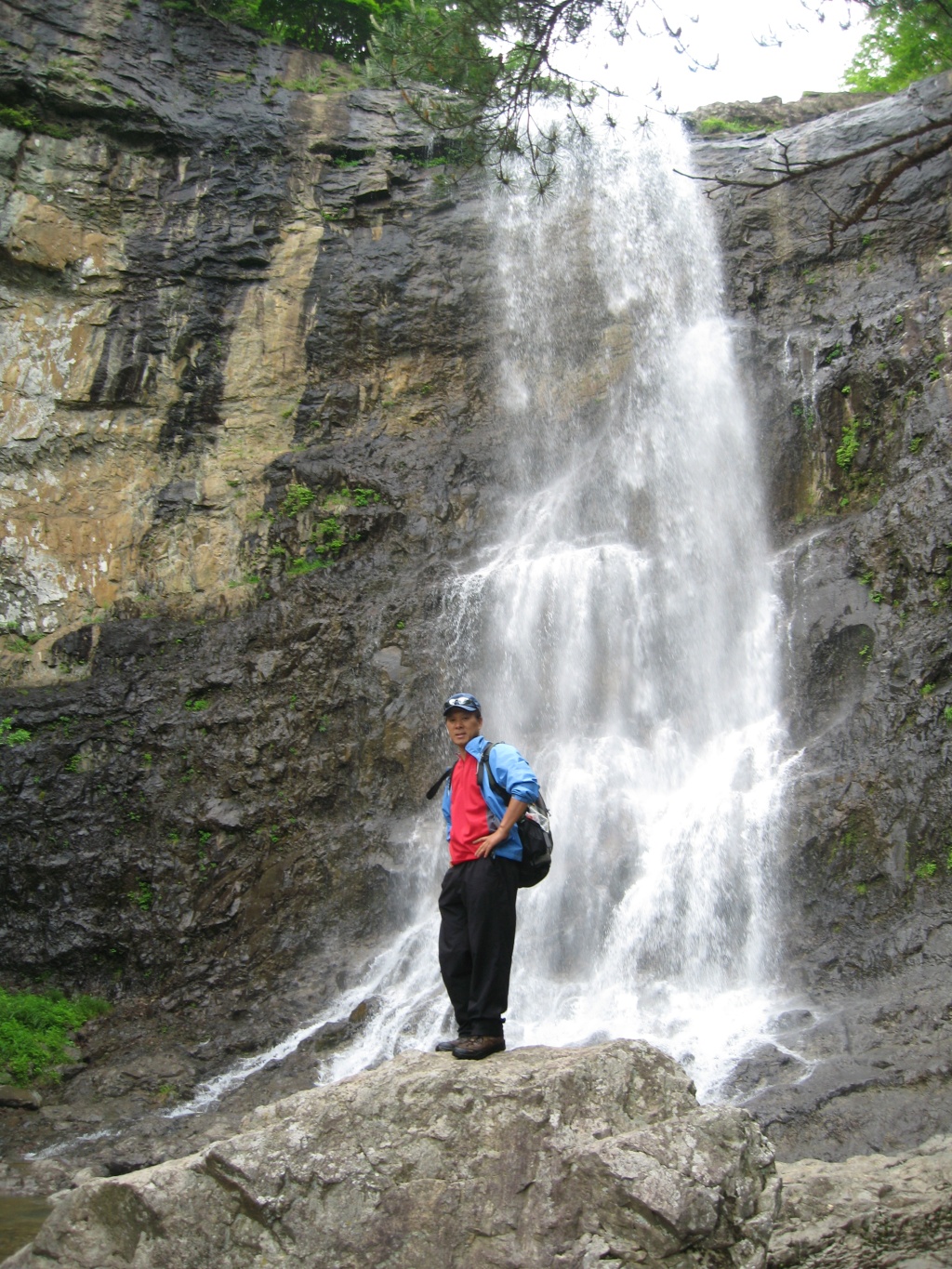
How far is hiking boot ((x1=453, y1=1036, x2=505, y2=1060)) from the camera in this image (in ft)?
11.7

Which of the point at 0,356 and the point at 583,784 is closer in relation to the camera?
the point at 583,784

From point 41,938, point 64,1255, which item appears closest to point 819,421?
point 41,938

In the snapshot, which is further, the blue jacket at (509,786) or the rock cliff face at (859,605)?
the rock cliff face at (859,605)

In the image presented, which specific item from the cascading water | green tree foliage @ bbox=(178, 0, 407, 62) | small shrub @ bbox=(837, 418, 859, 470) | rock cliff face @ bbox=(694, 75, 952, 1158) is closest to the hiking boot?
rock cliff face @ bbox=(694, 75, 952, 1158)

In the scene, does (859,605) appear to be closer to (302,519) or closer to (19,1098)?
(302,519)

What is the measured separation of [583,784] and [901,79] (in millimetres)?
14323

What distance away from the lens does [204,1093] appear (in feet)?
25.4

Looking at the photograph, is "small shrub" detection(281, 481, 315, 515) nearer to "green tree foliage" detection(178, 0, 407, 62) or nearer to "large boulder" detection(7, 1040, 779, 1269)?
"green tree foliage" detection(178, 0, 407, 62)

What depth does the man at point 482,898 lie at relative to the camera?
369 centimetres

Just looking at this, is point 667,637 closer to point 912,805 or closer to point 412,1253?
point 912,805

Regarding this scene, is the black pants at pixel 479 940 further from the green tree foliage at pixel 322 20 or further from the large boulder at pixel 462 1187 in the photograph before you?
the green tree foliage at pixel 322 20

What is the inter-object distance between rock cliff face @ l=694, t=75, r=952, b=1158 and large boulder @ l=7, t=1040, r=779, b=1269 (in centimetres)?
331

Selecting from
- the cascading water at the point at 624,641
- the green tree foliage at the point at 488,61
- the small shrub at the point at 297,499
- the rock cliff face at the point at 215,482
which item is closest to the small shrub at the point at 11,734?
the rock cliff face at the point at 215,482

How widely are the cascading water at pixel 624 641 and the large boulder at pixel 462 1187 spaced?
3.87 metres
